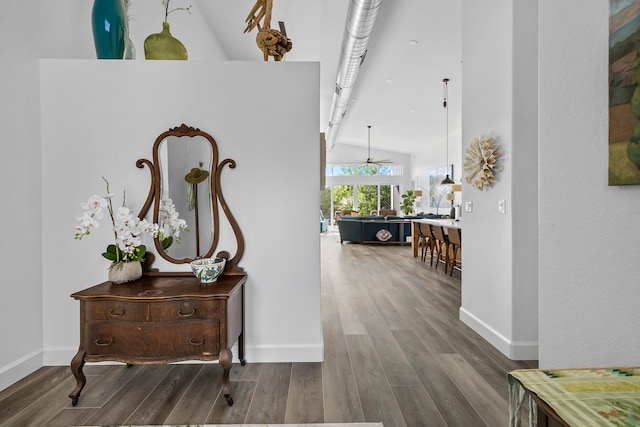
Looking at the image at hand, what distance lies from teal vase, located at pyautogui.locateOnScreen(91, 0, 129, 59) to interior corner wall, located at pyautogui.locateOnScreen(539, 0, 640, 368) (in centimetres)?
270

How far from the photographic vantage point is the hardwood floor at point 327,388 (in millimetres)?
1862

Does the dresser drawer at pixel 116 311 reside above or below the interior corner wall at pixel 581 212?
below

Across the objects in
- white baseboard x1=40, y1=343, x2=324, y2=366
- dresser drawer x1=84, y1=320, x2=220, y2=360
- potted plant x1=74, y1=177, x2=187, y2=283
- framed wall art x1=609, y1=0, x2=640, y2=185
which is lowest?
white baseboard x1=40, y1=343, x2=324, y2=366

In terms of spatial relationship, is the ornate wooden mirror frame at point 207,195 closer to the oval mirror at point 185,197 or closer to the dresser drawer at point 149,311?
the oval mirror at point 185,197

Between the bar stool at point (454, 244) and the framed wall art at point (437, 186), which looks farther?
the framed wall art at point (437, 186)

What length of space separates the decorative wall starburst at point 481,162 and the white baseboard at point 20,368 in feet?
12.0

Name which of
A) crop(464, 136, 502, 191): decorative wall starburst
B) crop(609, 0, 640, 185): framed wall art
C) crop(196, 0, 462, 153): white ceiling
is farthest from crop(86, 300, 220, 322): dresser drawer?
crop(196, 0, 462, 153): white ceiling

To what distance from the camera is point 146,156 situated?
8.17 feet

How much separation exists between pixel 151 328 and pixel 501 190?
2.68 metres

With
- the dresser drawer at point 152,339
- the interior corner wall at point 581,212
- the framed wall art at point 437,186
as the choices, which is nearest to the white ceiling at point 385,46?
the framed wall art at point 437,186

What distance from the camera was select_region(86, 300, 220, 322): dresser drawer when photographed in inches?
78.7

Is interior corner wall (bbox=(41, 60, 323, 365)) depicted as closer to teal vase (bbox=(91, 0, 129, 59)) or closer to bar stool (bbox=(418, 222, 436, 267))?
teal vase (bbox=(91, 0, 129, 59))

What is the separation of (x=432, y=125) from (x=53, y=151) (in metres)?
8.88

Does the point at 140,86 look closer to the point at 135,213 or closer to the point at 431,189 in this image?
the point at 135,213
